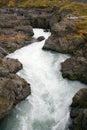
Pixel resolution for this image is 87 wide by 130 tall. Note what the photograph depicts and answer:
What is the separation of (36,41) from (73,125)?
37469mm

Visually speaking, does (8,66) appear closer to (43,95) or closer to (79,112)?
(43,95)

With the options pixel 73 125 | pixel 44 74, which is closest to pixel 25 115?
pixel 73 125

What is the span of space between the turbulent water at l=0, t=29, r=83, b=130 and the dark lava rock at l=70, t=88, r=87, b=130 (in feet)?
5.46

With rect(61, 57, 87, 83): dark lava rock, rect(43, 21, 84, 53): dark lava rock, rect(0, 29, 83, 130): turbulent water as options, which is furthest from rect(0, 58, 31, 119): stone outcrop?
rect(43, 21, 84, 53): dark lava rock

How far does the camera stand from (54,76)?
199ft

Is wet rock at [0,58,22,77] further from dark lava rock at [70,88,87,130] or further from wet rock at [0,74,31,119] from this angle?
dark lava rock at [70,88,87,130]

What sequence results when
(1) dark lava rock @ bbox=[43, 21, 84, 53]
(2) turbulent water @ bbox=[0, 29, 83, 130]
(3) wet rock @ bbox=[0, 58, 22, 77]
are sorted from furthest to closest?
1. (1) dark lava rock @ bbox=[43, 21, 84, 53]
2. (3) wet rock @ bbox=[0, 58, 22, 77]
3. (2) turbulent water @ bbox=[0, 29, 83, 130]

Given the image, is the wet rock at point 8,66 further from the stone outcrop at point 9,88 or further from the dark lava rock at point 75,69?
the dark lava rock at point 75,69

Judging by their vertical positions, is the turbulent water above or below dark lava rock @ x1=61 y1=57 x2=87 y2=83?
below

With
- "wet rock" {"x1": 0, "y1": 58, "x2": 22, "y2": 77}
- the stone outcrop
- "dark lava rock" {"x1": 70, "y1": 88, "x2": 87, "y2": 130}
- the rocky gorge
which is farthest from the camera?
"wet rock" {"x1": 0, "y1": 58, "x2": 22, "y2": 77}

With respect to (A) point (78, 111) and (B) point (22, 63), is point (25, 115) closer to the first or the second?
(A) point (78, 111)

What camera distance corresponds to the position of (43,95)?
54.7 meters

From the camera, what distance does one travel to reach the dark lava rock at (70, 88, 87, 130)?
4294cm

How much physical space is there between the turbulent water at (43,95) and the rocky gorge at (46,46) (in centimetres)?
151
